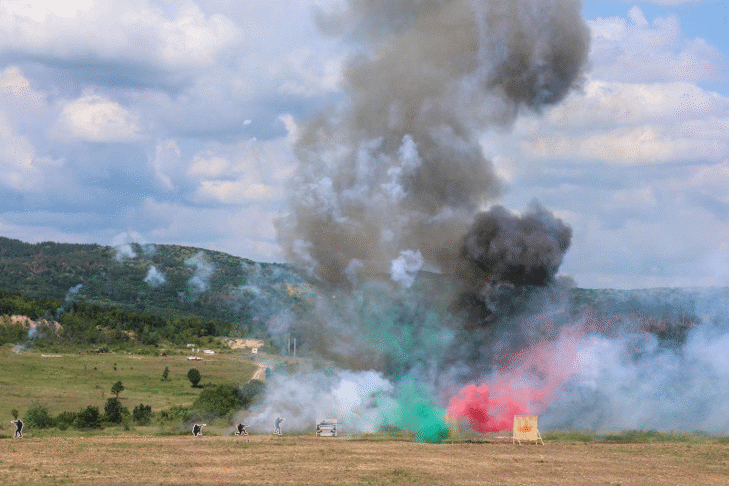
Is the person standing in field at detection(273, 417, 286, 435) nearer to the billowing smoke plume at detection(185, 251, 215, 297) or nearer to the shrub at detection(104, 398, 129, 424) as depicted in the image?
the shrub at detection(104, 398, 129, 424)

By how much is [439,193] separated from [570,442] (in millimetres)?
18095

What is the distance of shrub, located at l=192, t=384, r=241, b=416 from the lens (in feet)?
260

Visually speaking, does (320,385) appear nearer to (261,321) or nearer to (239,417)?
(239,417)

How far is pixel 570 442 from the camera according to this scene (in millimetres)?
64250

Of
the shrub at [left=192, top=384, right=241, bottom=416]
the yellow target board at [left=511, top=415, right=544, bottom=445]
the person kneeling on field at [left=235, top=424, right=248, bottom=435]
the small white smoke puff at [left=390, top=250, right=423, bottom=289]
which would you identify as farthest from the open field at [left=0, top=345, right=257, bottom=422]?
the yellow target board at [left=511, top=415, right=544, bottom=445]

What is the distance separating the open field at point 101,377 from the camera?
321 feet

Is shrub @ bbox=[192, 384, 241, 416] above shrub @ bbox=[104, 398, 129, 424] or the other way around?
above

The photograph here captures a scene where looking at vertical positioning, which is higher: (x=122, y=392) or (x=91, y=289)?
(x=91, y=289)

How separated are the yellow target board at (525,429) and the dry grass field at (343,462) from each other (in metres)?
0.91

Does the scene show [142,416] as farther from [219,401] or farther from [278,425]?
[278,425]

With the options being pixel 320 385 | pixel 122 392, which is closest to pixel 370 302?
pixel 320 385

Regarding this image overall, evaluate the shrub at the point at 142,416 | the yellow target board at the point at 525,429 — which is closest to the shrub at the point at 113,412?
the shrub at the point at 142,416

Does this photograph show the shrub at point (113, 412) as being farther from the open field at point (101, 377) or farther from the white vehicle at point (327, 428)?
the white vehicle at point (327, 428)

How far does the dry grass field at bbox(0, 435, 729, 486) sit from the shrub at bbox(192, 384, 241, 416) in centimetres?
1415
